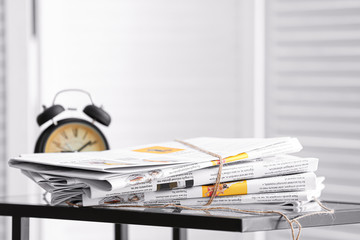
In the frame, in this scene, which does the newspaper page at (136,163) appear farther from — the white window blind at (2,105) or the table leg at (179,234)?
the white window blind at (2,105)

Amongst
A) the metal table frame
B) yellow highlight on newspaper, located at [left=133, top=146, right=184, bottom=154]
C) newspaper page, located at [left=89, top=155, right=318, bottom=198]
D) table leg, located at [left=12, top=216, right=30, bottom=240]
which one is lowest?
table leg, located at [left=12, top=216, right=30, bottom=240]

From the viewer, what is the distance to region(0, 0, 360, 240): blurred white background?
1.63 m

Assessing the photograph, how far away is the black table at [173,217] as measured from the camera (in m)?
0.70

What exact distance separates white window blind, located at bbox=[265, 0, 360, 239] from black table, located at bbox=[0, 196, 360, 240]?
74 cm

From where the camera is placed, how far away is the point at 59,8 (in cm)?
170

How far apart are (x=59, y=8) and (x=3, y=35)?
0.20 metres

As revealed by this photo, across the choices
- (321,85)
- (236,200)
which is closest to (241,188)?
(236,200)

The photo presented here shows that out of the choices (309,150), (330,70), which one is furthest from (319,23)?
(309,150)

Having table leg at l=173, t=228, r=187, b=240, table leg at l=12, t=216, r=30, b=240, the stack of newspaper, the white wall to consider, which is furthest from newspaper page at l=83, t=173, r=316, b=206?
the white wall

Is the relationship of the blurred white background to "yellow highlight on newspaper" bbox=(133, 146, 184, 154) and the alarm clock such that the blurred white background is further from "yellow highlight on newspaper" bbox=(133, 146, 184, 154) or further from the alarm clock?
"yellow highlight on newspaper" bbox=(133, 146, 184, 154)

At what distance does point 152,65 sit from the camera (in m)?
1.83

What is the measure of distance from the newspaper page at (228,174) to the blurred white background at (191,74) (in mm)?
825

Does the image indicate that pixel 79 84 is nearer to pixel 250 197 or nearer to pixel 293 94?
pixel 293 94

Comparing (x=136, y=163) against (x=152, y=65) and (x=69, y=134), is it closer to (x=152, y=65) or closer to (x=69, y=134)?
(x=69, y=134)
